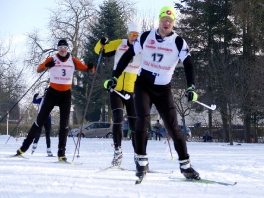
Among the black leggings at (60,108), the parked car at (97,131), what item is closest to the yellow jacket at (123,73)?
the black leggings at (60,108)

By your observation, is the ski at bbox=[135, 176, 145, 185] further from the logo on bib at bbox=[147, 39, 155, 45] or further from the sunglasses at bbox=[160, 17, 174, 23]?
the sunglasses at bbox=[160, 17, 174, 23]

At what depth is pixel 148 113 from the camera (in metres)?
5.85

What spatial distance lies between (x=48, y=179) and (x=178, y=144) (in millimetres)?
1631

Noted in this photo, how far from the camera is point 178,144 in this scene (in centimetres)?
584

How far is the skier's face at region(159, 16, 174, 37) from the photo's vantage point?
579cm

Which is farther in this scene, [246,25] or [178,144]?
[246,25]

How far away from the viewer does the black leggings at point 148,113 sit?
5824mm

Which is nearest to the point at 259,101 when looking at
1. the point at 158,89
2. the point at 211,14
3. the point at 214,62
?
the point at 214,62

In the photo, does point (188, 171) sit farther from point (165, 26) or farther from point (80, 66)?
point (80, 66)

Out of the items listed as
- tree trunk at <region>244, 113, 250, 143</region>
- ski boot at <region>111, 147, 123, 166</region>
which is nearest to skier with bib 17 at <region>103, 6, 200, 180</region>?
ski boot at <region>111, 147, 123, 166</region>

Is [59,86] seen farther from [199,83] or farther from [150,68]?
[199,83]

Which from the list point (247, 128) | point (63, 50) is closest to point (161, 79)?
point (63, 50)

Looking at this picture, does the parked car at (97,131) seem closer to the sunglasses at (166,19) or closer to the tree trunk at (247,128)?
the tree trunk at (247,128)

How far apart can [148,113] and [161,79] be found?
44 centimetres
